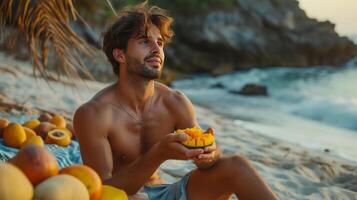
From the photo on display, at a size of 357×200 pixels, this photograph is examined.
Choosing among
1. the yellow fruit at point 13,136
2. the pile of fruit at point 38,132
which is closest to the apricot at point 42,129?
the pile of fruit at point 38,132

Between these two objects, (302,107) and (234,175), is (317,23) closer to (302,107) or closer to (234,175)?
(302,107)

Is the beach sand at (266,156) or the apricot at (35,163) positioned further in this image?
the beach sand at (266,156)

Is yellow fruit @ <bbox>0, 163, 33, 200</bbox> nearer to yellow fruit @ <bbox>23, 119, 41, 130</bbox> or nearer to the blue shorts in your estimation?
the blue shorts

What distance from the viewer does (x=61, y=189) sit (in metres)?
1.66

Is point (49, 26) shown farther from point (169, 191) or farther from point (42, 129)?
point (169, 191)

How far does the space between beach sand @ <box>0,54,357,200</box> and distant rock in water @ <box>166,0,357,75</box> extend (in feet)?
41.3

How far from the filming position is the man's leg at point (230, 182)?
2493 mm

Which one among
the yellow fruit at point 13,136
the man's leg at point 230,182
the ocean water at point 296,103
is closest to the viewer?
the man's leg at point 230,182

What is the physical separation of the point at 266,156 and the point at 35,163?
4.09 metres

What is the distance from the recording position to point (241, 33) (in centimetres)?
2200

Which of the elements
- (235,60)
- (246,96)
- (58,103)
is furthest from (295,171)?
(235,60)

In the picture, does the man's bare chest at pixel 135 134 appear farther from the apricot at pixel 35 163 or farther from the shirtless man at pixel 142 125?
the apricot at pixel 35 163

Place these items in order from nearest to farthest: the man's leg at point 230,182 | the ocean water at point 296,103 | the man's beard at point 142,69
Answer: the man's leg at point 230,182
the man's beard at point 142,69
the ocean water at point 296,103

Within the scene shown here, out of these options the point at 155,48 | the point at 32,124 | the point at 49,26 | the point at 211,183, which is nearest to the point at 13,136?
the point at 32,124
